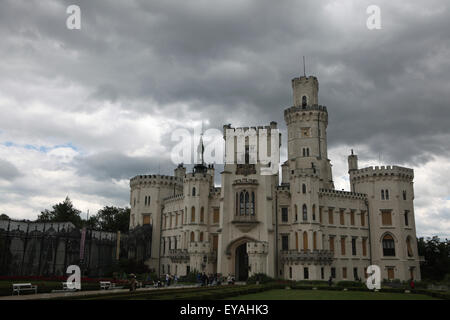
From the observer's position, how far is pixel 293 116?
221 ft

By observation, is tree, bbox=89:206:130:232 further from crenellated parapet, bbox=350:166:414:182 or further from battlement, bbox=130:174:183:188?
crenellated parapet, bbox=350:166:414:182

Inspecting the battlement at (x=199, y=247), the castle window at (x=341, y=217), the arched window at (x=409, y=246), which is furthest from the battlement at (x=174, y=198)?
the arched window at (x=409, y=246)

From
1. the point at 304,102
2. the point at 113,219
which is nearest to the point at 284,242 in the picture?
the point at 304,102

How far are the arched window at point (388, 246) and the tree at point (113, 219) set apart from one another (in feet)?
179

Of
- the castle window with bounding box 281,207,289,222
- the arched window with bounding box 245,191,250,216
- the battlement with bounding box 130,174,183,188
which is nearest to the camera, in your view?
the arched window with bounding box 245,191,250,216

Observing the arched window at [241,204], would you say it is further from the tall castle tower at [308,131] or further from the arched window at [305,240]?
the tall castle tower at [308,131]

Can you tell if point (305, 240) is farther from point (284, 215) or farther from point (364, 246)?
point (364, 246)

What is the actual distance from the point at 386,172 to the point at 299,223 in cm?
1660

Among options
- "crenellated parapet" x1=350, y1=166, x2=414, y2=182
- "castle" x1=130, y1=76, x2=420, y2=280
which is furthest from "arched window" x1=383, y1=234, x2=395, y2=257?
"crenellated parapet" x1=350, y1=166, x2=414, y2=182

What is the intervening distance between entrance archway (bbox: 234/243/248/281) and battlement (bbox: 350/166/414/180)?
851 inches

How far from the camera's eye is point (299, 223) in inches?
2125

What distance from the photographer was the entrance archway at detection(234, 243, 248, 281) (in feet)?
186

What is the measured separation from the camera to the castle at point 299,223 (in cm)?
5353
